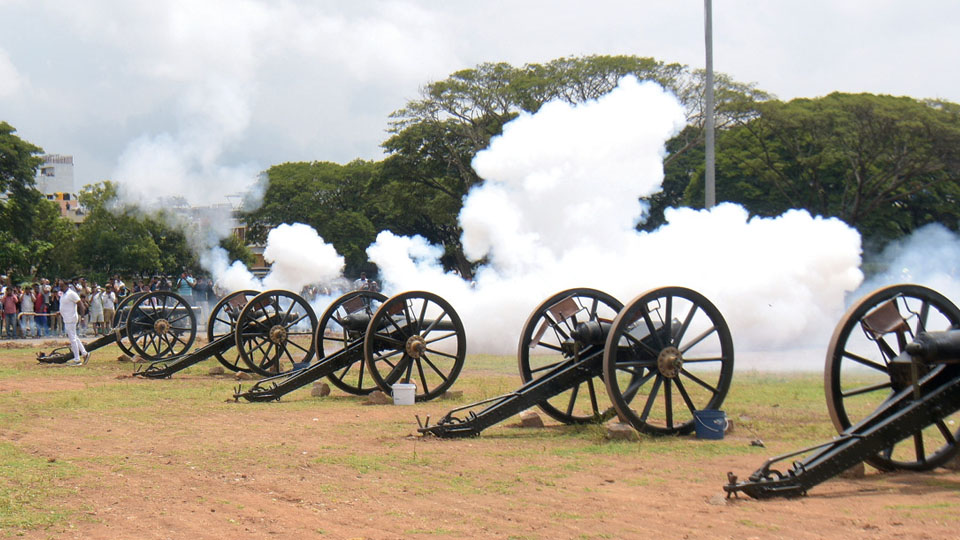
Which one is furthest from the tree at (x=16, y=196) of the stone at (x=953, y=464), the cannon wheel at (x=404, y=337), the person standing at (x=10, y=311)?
the stone at (x=953, y=464)

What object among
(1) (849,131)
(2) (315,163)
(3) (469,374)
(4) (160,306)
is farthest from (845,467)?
(2) (315,163)

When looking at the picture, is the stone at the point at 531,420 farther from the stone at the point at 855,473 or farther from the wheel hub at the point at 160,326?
the wheel hub at the point at 160,326

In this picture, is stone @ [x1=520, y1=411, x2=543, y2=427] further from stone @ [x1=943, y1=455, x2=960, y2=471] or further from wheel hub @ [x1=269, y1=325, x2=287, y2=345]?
wheel hub @ [x1=269, y1=325, x2=287, y2=345]

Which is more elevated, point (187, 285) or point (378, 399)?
point (187, 285)

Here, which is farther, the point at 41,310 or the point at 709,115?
the point at 41,310

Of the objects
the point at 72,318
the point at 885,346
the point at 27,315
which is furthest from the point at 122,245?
the point at 885,346

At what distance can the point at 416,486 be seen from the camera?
23.2 feet

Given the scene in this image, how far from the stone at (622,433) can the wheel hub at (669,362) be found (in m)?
0.61

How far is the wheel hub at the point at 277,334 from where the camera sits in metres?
16.4

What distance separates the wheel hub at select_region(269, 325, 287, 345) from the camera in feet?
53.9

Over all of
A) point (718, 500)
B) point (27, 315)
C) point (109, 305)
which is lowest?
point (718, 500)

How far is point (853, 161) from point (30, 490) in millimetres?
31953

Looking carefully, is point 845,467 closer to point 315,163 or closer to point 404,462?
point 404,462

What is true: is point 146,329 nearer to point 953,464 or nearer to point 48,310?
point 48,310
